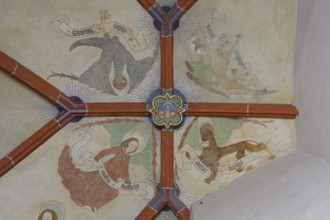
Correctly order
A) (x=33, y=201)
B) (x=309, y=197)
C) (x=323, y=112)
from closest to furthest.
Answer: (x=309, y=197), (x=323, y=112), (x=33, y=201)

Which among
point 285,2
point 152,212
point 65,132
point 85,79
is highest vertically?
point 285,2

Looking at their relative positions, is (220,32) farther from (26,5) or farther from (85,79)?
(26,5)

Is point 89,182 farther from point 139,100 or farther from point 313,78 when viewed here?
point 313,78

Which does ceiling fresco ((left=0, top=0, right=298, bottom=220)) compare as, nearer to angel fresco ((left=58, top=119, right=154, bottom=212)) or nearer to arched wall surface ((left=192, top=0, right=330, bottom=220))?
angel fresco ((left=58, top=119, right=154, bottom=212))

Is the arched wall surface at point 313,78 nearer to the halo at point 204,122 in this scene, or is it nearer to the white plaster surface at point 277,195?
the white plaster surface at point 277,195

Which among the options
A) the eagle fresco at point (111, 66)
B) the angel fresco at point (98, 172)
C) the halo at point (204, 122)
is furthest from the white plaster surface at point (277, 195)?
the eagle fresco at point (111, 66)

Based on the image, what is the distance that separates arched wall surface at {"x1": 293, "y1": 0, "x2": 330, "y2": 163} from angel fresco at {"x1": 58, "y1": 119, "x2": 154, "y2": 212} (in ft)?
7.55

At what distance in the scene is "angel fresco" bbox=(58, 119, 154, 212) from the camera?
9.89 metres

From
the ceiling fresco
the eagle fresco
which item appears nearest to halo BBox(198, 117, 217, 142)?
the ceiling fresco

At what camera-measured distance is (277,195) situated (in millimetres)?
8586

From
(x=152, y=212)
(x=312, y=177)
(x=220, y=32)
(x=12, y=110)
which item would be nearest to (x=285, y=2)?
(x=220, y=32)

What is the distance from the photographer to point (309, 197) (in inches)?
320

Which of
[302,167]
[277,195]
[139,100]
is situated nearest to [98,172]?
[139,100]

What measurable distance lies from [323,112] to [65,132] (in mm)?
3557
